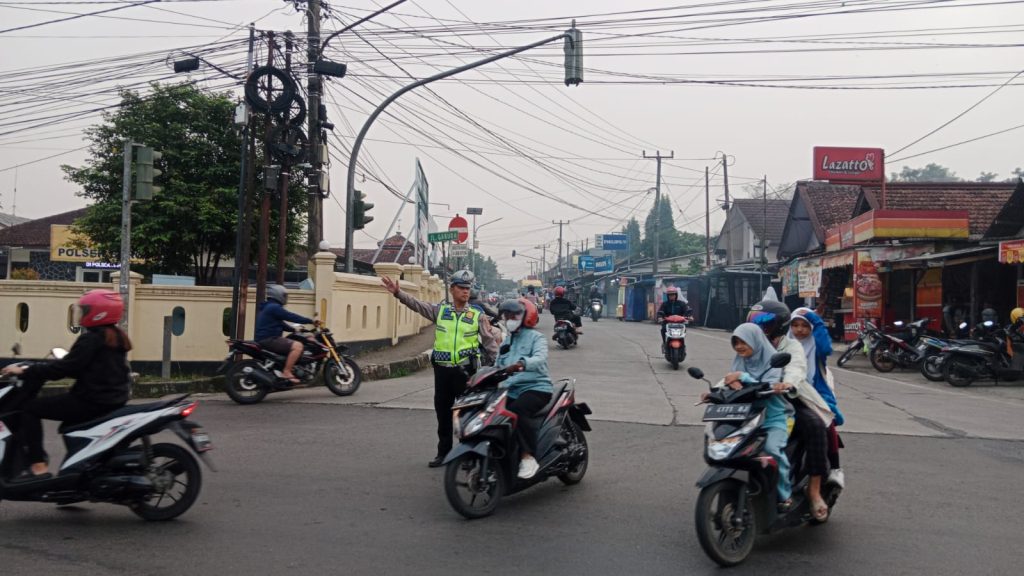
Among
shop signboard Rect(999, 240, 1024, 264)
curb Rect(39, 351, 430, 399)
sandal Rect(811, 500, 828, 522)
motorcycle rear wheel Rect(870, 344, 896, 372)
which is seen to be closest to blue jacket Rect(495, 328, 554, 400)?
sandal Rect(811, 500, 828, 522)

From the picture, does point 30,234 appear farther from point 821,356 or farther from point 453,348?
point 821,356

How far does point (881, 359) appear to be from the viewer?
59.0ft

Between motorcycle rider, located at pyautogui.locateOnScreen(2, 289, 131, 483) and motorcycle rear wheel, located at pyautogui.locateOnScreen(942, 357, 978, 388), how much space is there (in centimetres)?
1456

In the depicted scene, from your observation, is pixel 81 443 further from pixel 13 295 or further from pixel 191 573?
pixel 13 295

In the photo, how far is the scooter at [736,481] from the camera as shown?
4.82 m

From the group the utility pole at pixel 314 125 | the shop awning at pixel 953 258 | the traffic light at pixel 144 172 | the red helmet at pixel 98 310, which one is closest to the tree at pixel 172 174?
the utility pole at pixel 314 125

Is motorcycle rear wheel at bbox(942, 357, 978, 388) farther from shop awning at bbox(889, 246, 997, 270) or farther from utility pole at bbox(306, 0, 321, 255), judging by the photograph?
utility pole at bbox(306, 0, 321, 255)

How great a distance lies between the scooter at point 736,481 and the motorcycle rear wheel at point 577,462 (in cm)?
187

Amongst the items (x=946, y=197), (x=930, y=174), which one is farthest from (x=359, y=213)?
(x=930, y=174)

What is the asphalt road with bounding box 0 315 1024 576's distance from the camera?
497 centimetres

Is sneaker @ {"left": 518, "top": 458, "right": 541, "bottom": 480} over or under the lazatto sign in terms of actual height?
under

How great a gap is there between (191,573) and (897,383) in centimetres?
1417

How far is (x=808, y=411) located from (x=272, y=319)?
8.23 m

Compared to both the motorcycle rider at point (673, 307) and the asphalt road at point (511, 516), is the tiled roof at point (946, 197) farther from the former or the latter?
the asphalt road at point (511, 516)
